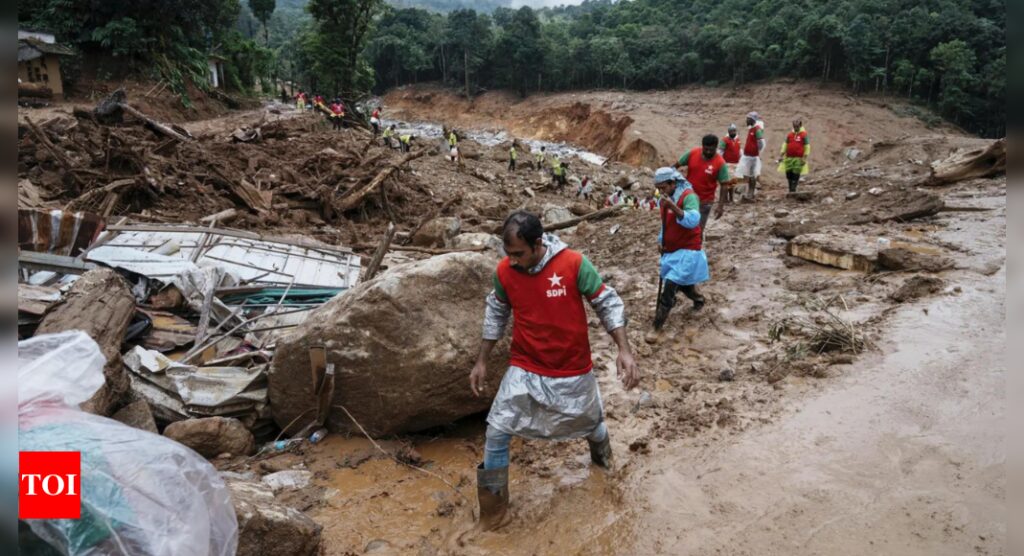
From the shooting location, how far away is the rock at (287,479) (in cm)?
347

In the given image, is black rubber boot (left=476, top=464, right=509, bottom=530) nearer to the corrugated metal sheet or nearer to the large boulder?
the large boulder

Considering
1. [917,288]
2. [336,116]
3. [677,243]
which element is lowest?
[917,288]

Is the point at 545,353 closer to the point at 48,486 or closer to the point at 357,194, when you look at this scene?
the point at 48,486

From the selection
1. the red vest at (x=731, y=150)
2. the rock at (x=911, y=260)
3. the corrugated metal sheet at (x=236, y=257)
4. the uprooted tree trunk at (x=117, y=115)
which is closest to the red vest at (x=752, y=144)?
the red vest at (x=731, y=150)

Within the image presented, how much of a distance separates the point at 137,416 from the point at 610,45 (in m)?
41.7

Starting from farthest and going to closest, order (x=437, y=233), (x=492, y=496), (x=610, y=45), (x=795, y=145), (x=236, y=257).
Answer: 1. (x=610, y=45)
2. (x=795, y=145)
3. (x=437, y=233)
4. (x=236, y=257)
5. (x=492, y=496)

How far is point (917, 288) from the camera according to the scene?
4863 mm

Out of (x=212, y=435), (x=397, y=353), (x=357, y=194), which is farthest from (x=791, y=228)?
(x=357, y=194)

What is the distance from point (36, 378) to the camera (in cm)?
182

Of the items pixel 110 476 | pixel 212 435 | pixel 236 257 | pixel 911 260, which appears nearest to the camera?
pixel 110 476

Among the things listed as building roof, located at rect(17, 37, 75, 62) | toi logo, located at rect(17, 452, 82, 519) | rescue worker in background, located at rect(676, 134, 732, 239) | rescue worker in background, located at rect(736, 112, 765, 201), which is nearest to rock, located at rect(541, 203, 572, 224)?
rescue worker in background, located at rect(736, 112, 765, 201)

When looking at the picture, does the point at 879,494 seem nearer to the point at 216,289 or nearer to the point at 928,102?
the point at 216,289

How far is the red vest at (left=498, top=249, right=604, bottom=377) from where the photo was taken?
2715 mm

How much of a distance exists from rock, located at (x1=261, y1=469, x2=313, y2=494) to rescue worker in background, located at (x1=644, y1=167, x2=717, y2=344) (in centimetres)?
316
